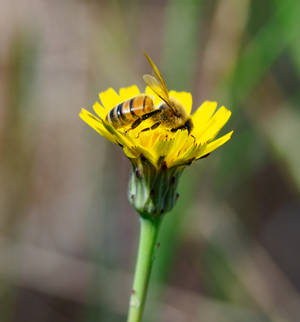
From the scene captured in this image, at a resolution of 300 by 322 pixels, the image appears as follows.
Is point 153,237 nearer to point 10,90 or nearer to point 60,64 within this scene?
point 10,90

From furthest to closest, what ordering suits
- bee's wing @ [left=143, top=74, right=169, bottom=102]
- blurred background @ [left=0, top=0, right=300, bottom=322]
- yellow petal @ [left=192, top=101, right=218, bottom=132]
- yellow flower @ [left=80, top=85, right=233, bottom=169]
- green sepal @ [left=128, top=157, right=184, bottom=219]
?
1. blurred background @ [left=0, top=0, right=300, bottom=322]
2. yellow petal @ [left=192, top=101, right=218, bottom=132]
3. bee's wing @ [left=143, top=74, right=169, bottom=102]
4. green sepal @ [left=128, top=157, right=184, bottom=219]
5. yellow flower @ [left=80, top=85, right=233, bottom=169]

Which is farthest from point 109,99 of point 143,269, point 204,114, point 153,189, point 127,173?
point 127,173

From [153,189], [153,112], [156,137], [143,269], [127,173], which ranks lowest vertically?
[143,269]

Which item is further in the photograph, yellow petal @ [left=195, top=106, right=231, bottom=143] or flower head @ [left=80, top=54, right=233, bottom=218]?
yellow petal @ [left=195, top=106, right=231, bottom=143]

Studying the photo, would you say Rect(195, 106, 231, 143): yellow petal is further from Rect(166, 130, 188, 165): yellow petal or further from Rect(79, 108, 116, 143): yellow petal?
Rect(79, 108, 116, 143): yellow petal

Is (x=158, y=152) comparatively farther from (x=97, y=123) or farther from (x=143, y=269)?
(x=143, y=269)

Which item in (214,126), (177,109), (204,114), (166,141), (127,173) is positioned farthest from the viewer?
(127,173)

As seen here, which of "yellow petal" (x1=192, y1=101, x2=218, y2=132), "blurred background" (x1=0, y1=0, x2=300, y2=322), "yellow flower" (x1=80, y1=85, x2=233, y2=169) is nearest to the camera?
"yellow flower" (x1=80, y1=85, x2=233, y2=169)

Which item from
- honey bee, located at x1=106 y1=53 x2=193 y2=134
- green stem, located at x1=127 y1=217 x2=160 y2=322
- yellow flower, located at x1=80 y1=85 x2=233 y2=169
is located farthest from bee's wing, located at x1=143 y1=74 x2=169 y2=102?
green stem, located at x1=127 y1=217 x2=160 y2=322

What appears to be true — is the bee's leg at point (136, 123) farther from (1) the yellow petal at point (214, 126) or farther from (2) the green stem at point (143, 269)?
(2) the green stem at point (143, 269)
